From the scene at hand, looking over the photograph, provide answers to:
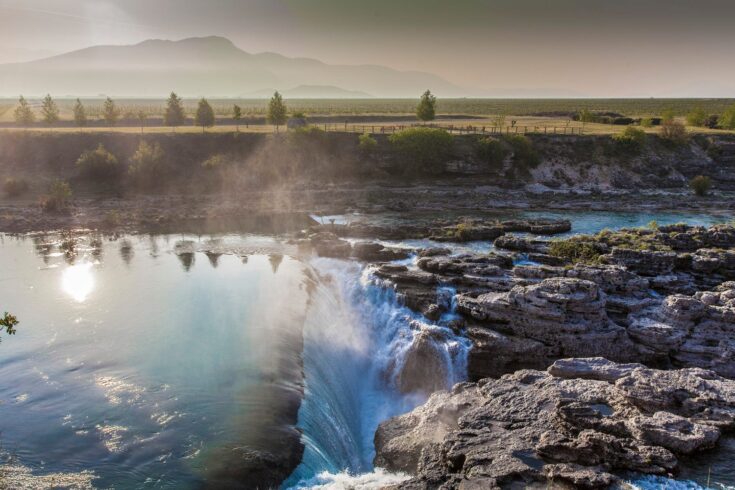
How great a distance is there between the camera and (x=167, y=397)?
22.2 m

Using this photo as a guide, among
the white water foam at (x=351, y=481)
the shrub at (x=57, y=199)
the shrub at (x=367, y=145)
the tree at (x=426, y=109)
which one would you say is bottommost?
the white water foam at (x=351, y=481)

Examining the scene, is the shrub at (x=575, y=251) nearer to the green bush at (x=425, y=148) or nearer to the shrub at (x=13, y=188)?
the green bush at (x=425, y=148)

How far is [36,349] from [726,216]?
5792 centimetres

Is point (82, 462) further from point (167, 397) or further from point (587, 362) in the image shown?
Answer: point (587, 362)

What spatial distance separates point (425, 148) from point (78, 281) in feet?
147

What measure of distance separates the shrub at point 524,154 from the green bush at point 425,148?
8.91 meters

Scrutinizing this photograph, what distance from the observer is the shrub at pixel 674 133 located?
7812 centimetres

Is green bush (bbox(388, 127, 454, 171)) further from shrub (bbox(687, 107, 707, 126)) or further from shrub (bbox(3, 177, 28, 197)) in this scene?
shrub (bbox(687, 107, 707, 126))

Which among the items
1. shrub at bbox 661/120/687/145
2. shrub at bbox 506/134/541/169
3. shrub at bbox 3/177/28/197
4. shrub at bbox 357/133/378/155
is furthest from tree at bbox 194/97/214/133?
shrub at bbox 661/120/687/145

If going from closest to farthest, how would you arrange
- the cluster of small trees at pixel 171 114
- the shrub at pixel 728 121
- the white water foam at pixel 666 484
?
1. the white water foam at pixel 666 484
2. the cluster of small trees at pixel 171 114
3. the shrub at pixel 728 121

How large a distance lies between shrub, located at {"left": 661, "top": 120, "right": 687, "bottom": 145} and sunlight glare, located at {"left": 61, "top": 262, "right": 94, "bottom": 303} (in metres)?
76.1

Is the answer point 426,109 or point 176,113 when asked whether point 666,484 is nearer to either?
point 426,109

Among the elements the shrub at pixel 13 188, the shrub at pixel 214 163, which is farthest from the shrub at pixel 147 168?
the shrub at pixel 13 188

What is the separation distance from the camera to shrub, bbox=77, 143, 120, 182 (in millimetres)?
64125
